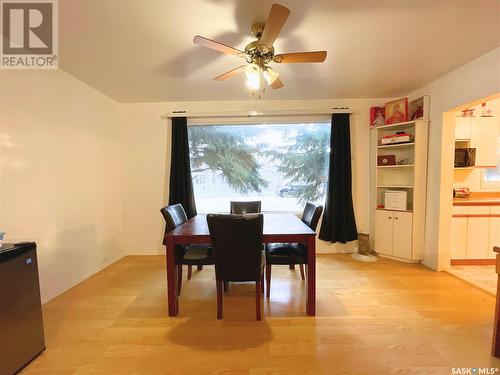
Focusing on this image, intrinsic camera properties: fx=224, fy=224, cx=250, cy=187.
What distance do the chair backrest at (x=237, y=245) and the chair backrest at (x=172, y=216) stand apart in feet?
2.21

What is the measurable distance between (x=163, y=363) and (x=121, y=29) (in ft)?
8.21

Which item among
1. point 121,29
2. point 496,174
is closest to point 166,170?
point 121,29

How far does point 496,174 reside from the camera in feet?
10.9

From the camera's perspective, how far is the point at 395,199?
Result: 3.17 meters

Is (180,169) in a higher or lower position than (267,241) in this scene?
higher

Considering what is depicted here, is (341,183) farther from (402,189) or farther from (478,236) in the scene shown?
(478,236)

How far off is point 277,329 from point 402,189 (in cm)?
280

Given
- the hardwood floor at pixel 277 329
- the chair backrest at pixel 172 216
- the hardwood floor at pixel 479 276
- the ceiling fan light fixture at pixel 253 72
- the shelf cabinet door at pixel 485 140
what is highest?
the ceiling fan light fixture at pixel 253 72

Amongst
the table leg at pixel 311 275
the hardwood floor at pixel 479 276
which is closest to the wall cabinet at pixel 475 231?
the hardwood floor at pixel 479 276

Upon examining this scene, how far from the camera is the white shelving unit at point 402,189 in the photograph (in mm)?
3004

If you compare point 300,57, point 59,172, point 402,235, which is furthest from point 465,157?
point 59,172

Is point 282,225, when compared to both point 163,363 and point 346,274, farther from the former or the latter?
point 163,363

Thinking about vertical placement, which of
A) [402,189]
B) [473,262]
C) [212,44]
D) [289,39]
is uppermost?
[289,39]

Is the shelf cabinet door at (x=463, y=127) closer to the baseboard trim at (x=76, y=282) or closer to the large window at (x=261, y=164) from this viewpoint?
the large window at (x=261, y=164)
